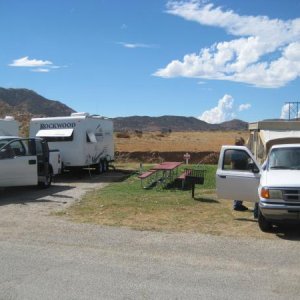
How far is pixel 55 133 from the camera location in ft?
70.0

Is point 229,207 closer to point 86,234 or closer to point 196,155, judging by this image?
point 86,234

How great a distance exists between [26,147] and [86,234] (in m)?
7.17

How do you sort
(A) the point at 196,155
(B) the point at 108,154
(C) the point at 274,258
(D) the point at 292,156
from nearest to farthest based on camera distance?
(C) the point at 274,258 → (D) the point at 292,156 → (B) the point at 108,154 → (A) the point at 196,155

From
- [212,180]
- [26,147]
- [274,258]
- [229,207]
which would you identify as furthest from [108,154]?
[274,258]

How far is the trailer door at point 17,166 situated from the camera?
1441 cm

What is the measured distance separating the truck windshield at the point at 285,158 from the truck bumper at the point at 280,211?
1301 millimetres

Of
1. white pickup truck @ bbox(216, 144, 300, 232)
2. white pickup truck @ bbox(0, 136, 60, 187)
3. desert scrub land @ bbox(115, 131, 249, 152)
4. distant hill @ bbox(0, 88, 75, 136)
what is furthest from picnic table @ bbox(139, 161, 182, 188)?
distant hill @ bbox(0, 88, 75, 136)

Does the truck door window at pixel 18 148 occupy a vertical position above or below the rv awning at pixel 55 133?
below

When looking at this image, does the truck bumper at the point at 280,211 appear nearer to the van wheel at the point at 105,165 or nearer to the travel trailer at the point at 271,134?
the travel trailer at the point at 271,134

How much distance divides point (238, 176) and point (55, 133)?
12130mm

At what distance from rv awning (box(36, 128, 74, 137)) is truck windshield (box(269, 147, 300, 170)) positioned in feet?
39.8

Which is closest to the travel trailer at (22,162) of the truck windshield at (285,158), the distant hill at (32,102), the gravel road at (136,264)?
the gravel road at (136,264)

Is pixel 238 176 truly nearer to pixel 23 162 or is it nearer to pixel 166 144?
pixel 23 162

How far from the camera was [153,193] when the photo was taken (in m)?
15.5
